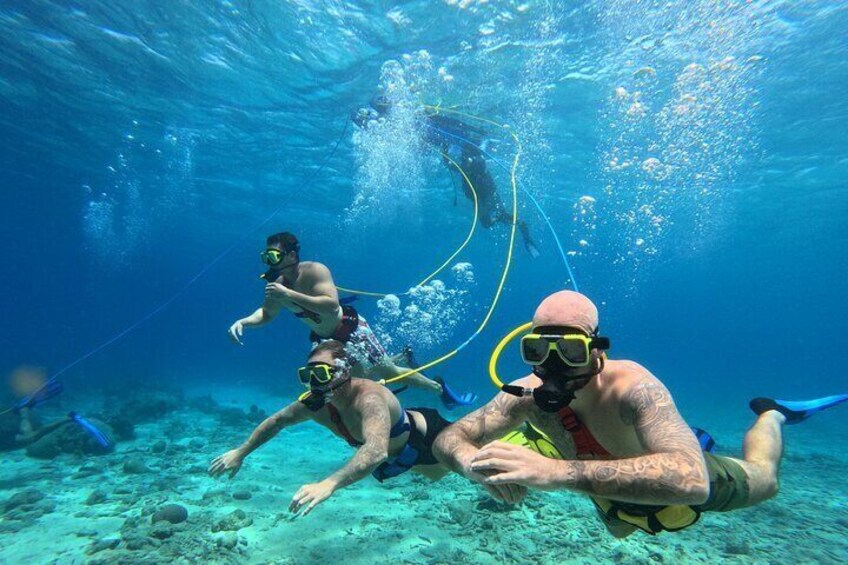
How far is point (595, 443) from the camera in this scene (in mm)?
3287

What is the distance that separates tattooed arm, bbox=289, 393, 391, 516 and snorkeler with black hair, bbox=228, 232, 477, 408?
1.94 metres

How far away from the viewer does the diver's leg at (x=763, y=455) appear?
3928 millimetres

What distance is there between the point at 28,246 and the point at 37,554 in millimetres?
85547

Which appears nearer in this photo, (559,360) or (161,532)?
(559,360)

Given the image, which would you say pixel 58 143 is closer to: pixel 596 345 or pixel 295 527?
pixel 295 527

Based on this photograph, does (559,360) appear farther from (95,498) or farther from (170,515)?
(95,498)

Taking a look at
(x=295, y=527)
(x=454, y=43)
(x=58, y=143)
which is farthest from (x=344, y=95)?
(x=58, y=143)

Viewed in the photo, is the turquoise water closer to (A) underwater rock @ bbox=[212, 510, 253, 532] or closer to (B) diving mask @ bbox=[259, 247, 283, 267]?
(A) underwater rock @ bbox=[212, 510, 253, 532]

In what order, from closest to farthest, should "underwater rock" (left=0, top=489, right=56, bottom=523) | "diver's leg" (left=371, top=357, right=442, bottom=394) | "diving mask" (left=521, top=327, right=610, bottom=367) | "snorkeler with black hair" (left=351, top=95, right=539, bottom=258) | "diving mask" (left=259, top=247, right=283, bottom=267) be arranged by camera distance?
1. "diving mask" (left=521, top=327, right=610, bottom=367)
2. "diving mask" (left=259, top=247, right=283, bottom=267)
3. "diver's leg" (left=371, top=357, right=442, bottom=394)
4. "underwater rock" (left=0, top=489, right=56, bottom=523)
5. "snorkeler with black hair" (left=351, top=95, right=539, bottom=258)

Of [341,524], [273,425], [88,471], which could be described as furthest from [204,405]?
[273,425]

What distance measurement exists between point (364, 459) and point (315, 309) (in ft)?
9.84

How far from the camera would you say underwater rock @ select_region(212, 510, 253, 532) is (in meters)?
7.05

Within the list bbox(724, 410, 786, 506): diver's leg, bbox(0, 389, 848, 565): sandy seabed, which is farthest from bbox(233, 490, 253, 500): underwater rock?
bbox(724, 410, 786, 506): diver's leg

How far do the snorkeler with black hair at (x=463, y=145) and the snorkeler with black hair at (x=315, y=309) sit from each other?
8.48 meters
